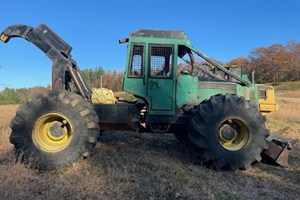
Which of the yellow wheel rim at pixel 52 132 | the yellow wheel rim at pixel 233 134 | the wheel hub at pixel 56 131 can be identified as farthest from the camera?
the yellow wheel rim at pixel 233 134

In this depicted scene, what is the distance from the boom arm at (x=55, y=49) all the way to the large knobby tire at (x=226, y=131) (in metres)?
2.80

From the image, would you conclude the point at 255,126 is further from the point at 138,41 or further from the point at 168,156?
the point at 138,41

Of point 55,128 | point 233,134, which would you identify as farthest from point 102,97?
point 233,134

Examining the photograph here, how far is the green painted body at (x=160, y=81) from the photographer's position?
27.6 feet

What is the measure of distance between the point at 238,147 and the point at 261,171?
2.14 ft

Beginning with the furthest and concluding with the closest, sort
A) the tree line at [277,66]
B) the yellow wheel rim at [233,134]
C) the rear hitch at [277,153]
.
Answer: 1. the tree line at [277,66]
2. the rear hitch at [277,153]
3. the yellow wheel rim at [233,134]

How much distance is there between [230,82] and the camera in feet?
28.9

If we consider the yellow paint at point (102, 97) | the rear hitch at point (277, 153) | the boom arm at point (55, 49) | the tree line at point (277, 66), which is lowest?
the rear hitch at point (277, 153)

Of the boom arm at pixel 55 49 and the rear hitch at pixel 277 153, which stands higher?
the boom arm at pixel 55 49

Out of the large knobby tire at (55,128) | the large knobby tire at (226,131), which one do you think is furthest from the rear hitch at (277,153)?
the large knobby tire at (55,128)

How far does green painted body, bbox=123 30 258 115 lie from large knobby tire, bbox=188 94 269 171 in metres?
0.84

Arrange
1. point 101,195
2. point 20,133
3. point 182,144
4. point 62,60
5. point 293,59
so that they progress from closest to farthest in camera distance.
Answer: point 101,195 < point 20,133 < point 62,60 < point 182,144 < point 293,59

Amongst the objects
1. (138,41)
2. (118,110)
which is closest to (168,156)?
(118,110)

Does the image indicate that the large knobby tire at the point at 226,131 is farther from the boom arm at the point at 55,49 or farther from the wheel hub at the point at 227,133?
the boom arm at the point at 55,49
